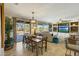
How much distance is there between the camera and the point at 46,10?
1981 millimetres

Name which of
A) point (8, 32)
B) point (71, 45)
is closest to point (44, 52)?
point (71, 45)

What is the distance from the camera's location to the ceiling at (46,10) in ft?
6.07

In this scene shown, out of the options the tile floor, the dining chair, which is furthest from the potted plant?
the dining chair

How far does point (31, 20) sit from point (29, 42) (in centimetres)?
50

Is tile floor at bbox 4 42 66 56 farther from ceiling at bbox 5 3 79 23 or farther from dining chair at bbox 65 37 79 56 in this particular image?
ceiling at bbox 5 3 79 23

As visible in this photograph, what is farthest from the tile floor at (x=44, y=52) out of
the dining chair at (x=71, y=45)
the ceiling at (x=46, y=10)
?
the ceiling at (x=46, y=10)

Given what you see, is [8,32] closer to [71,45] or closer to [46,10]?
[46,10]

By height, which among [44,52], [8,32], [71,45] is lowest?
[44,52]

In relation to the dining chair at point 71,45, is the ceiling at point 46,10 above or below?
above

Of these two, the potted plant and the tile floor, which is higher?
the potted plant

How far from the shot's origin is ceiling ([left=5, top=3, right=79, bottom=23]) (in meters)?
1.85

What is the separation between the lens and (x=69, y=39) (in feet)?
6.48

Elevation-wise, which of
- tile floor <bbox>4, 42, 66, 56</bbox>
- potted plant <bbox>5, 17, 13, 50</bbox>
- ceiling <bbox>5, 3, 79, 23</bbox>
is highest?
ceiling <bbox>5, 3, 79, 23</bbox>

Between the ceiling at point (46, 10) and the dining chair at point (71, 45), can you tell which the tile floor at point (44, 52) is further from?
the ceiling at point (46, 10)
